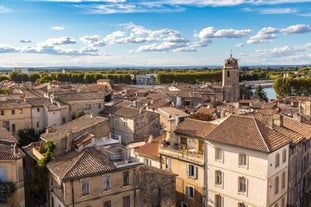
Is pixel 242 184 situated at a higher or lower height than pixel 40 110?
lower

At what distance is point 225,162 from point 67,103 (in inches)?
1340

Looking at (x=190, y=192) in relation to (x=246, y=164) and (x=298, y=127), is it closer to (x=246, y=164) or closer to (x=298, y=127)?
(x=246, y=164)

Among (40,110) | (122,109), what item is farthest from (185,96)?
(40,110)

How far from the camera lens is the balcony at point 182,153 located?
33.7 metres

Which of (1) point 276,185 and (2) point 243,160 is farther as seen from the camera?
(1) point 276,185

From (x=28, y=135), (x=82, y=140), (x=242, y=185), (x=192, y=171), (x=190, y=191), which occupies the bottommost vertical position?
(x=190, y=191)

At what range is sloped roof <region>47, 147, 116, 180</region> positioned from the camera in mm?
27375

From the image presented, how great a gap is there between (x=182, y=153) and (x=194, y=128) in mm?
3308

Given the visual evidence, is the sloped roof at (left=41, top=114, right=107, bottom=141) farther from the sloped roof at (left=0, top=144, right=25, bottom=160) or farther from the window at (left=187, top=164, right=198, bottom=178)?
the window at (left=187, top=164, right=198, bottom=178)

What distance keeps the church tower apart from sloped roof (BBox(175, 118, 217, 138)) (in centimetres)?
6757

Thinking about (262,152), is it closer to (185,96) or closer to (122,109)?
(122,109)

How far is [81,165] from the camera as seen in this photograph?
28234mm

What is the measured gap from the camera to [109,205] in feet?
95.0

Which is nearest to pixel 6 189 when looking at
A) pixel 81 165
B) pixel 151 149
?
pixel 81 165
